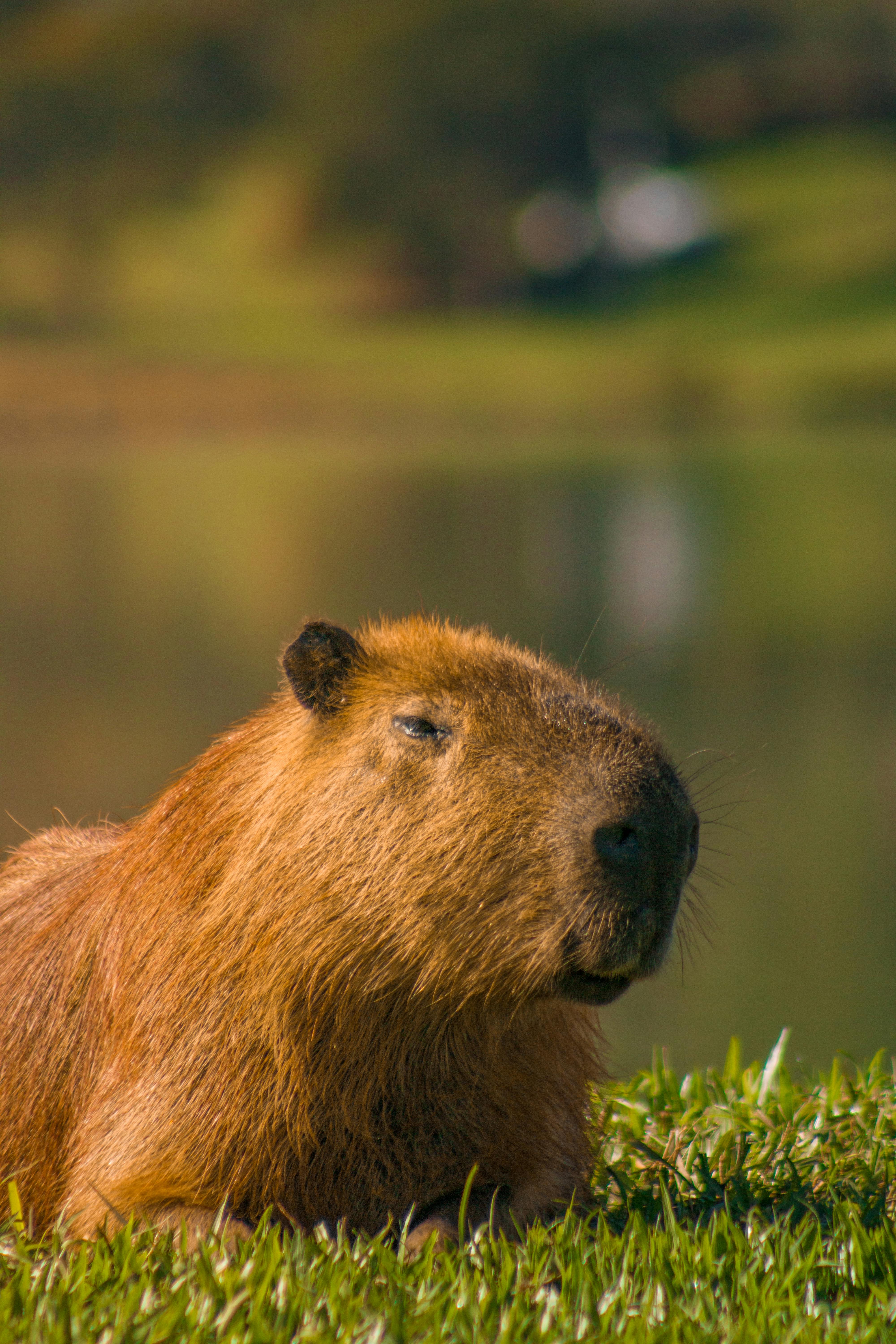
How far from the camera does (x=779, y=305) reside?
259 ft

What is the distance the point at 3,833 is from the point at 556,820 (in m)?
8.69

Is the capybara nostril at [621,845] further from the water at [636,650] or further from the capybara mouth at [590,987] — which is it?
the water at [636,650]

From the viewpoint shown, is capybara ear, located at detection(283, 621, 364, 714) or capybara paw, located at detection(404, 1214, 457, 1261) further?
capybara ear, located at detection(283, 621, 364, 714)

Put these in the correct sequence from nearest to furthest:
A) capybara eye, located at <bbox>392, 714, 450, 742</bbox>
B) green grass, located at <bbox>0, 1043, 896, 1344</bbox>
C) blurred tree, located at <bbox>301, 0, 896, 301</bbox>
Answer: green grass, located at <bbox>0, 1043, 896, 1344</bbox> < capybara eye, located at <bbox>392, 714, 450, 742</bbox> < blurred tree, located at <bbox>301, 0, 896, 301</bbox>

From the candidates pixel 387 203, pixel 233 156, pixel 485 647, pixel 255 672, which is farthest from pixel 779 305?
pixel 485 647

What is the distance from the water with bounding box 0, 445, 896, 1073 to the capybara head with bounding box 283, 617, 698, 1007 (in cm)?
27

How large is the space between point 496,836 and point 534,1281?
65cm

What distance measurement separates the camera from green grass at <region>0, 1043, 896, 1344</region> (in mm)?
2008

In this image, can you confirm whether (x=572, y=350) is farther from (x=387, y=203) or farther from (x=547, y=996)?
(x=547, y=996)

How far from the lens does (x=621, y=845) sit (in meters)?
2.26

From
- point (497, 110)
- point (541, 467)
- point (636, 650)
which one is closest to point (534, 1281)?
point (636, 650)

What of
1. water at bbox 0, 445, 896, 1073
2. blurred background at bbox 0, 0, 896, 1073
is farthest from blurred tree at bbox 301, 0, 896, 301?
water at bbox 0, 445, 896, 1073

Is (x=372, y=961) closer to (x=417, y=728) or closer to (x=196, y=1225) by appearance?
(x=417, y=728)

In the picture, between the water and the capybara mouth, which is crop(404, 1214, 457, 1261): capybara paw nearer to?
the capybara mouth
